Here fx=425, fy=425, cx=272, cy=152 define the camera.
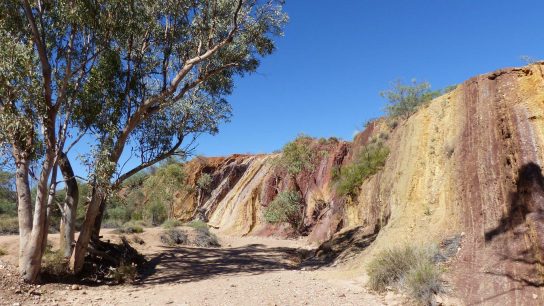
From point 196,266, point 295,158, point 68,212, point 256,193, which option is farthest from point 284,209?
point 68,212

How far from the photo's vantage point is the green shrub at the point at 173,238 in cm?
2040

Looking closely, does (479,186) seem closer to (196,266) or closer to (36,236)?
(196,266)

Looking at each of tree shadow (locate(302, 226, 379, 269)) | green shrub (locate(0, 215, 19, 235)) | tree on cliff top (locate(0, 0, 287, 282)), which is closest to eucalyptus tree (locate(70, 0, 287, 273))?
tree on cliff top (locate(0, 0, 287, 282))

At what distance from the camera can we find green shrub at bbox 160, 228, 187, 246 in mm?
20402

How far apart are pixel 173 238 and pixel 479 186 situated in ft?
51.0

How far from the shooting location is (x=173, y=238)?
21.1 metres

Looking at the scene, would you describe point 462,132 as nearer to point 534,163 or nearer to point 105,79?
point 534,163

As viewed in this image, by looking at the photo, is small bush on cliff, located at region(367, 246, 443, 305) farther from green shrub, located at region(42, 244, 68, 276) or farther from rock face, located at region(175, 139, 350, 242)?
rock face, located at region(175, 139, 350, 242)

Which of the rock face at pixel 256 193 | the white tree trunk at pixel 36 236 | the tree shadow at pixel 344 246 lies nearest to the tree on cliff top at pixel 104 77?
the white tree trunk at pixel 36 236

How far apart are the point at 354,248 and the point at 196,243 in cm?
1082

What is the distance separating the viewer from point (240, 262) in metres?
15.3

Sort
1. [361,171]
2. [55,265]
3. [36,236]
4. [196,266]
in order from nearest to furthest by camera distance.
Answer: [36,236]
[55,265]
[196,266]
[361,171]

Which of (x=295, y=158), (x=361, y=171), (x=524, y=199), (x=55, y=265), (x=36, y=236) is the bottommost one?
(x=55, y=265)

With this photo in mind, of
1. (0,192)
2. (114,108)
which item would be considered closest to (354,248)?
(114,108)
